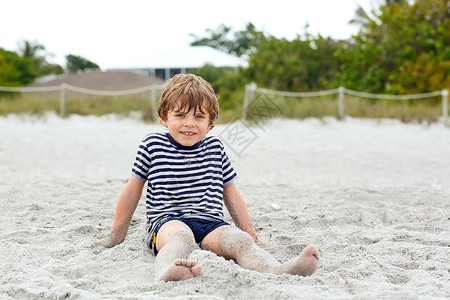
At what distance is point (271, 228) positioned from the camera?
9.66ft

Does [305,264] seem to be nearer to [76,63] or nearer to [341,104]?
[341,104]

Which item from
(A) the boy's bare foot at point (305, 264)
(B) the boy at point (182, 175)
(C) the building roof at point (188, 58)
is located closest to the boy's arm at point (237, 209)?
(B) the boy at point (182, 175)

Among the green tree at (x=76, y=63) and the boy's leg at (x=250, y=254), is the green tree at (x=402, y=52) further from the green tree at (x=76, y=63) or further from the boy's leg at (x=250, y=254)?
the green tree at (x=76, y=63)

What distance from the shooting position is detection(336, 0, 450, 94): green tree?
1234 centimetres

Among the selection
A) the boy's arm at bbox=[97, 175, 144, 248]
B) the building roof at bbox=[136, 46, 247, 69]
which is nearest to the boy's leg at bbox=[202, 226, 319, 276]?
the boy's arm at bbox=[97, 175, 144, 248]

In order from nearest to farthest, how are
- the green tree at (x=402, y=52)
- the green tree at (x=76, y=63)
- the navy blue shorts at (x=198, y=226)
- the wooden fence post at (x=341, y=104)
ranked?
the navy blue shorts at (x=198, y=226)
the wooden fence post at (x=341, y=104)
the green tree at (x=402, y=52)
the green tree at (x=76, y=63)

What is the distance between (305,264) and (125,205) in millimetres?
994

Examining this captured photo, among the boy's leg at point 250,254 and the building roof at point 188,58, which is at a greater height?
the building roof at point 188,58

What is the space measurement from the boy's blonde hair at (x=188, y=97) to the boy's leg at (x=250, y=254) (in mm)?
596

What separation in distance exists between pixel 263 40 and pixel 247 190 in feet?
38.9

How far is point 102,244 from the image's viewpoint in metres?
2.52

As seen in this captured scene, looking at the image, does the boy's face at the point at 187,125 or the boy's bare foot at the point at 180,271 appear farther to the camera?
the boy's face at the point at 187,125

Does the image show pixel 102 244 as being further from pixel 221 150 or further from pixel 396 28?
pixel 396 28

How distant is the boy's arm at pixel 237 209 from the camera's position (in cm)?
257
